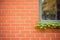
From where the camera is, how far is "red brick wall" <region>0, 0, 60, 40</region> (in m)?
6.09

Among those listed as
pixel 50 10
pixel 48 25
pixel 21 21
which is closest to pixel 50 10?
pixel 50 10

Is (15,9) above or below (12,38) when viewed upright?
above

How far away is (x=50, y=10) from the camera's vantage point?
617 cm

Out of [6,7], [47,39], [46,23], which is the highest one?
[6,7]

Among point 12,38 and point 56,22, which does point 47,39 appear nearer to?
point 56,22

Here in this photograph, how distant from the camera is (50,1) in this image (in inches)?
243

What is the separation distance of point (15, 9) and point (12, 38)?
0.71 meters

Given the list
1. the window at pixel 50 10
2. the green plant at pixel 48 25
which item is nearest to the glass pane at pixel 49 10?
the window at pixel 50 10

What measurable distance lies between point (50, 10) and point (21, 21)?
0.77 meters

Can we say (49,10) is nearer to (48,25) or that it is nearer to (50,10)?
(50,10)

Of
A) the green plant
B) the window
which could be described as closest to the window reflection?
the window

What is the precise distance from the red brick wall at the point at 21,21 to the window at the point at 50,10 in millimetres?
136

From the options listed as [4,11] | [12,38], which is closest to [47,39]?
[12,38]

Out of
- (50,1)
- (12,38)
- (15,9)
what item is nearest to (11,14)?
(15,9)
